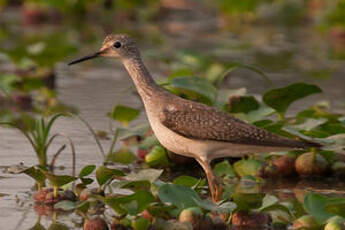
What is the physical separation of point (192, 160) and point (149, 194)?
2.36 metres

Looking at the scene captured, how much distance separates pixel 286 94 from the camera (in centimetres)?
725

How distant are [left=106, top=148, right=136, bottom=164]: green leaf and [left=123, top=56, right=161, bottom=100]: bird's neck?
799 mm

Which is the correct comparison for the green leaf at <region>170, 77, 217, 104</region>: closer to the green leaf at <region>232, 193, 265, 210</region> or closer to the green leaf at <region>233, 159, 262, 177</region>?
the green leaf at <region>233, 159, 262, 177</region>

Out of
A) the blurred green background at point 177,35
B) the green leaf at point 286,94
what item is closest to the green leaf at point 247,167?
the green leaf at point 286,94

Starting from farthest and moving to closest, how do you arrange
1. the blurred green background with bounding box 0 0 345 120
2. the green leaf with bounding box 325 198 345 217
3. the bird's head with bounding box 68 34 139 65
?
1. the blurred green background with bounding box 0 0 345 120
2. the bird's head with bounding box 68 34 139 65
3. the green leaf with bounding box 325 198 345 217

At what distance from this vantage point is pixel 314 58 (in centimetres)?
1349

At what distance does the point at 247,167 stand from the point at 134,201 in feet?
6.25

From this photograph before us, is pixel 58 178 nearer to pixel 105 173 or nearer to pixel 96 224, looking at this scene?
pixel 105 173

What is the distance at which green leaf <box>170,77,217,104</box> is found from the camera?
7.41 meters

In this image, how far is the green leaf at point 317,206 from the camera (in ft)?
17.7

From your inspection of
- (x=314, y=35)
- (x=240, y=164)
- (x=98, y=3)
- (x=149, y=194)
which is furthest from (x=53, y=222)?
(x=98, y=3)

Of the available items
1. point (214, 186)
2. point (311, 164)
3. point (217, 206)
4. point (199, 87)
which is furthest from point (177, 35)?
point (217, 206)

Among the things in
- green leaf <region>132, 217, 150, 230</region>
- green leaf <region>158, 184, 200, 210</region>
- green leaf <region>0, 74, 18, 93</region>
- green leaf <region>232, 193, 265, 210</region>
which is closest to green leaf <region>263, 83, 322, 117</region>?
green leaf <region>232, 193, 265, 210</region>

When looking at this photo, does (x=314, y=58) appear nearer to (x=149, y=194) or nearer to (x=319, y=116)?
(x=319, y=116)
